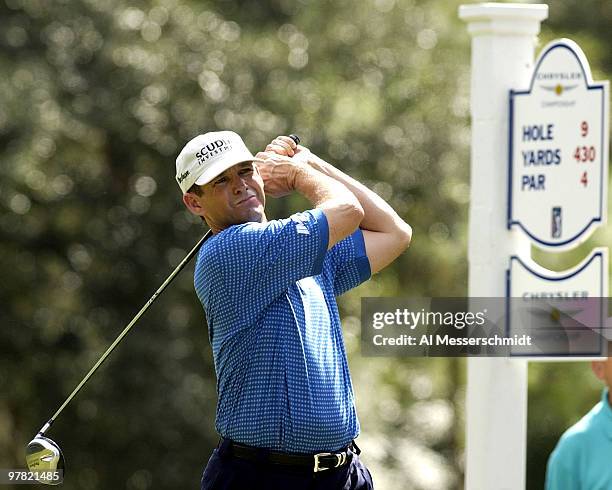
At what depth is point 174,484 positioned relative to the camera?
12.3 m

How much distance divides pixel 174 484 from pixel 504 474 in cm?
681

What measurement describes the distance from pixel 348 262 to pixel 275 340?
454mm

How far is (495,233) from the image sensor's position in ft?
19.5

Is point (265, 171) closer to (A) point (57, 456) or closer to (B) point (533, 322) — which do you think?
(A) point (57, 456)

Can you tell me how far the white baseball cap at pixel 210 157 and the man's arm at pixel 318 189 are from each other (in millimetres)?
134

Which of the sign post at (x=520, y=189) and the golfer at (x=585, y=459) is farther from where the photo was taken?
the sign post at (x=520, y=189)

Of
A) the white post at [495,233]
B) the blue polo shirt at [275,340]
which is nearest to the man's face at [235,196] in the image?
the blue polo shirt at [275,340]

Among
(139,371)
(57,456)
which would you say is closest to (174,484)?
(139,371)

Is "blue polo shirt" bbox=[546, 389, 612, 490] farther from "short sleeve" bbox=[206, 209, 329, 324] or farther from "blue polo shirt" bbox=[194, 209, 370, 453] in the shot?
"short sleeve" bbox=[206, 209, 329, 324]

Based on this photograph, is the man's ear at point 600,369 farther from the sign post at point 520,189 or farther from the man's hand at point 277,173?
the sign post at point 520,189

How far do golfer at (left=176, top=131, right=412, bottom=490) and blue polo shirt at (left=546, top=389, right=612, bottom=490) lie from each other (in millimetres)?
529

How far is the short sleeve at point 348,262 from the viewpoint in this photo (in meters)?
3.76

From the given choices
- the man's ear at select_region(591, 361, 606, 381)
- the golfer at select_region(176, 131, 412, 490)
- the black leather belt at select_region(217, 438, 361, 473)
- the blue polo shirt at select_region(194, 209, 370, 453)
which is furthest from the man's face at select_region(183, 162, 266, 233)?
the man's ear at select_region(591, 361, 606, 381)

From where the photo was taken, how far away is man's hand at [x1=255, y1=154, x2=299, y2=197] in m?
3.67
